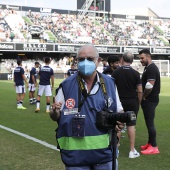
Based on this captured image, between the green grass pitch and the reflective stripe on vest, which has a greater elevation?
the reflective stripe on vest

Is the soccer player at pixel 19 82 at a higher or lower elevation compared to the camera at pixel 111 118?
lower

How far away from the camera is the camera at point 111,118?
3197mm

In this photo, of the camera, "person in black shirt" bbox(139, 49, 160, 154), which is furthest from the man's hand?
"person in black shirt" bbox(139, 49, 160, 154)

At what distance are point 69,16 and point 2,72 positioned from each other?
2024 centimetres

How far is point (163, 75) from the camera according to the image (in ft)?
177

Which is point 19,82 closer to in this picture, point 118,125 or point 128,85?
point 128,85

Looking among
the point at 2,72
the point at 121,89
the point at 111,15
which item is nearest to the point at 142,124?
the point at 121,89

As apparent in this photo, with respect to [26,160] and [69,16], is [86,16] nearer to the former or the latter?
[69,16]

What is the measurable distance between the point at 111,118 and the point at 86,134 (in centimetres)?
29

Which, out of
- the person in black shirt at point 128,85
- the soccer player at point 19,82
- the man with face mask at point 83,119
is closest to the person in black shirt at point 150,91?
the person in black shirt at point 128,85

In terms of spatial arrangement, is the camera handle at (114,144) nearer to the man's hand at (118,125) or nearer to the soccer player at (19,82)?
the man's hand at (118,125)

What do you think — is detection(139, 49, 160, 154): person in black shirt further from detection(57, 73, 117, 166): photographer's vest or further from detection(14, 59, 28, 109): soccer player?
detection(14, 59, 28, 109): soccer player

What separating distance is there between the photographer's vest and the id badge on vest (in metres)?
0.04

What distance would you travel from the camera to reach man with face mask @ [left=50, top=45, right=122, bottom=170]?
134 inches
